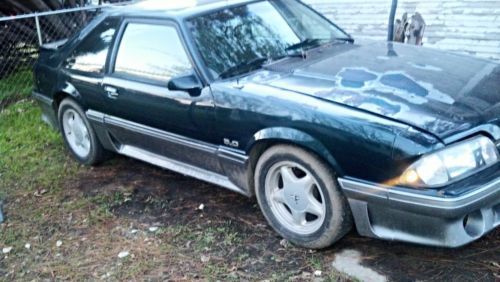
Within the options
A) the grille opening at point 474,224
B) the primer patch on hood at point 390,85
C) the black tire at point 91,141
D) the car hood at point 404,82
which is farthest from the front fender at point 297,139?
the black tire at point 91,141

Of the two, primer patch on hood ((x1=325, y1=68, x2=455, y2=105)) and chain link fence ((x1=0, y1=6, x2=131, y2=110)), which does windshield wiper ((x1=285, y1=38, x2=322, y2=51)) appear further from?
chain link fence ((x1=0, y1=6, x2=131, y2=110))

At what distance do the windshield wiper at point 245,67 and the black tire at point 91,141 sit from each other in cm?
173

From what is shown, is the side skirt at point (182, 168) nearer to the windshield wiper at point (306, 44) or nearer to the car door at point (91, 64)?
the car door at point (91, 64)

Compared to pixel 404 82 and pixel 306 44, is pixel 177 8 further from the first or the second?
pixel 404 82

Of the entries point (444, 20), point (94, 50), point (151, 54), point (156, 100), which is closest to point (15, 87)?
point (94, 50)

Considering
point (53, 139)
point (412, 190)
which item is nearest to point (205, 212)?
point (412, 190)

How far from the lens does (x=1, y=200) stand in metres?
4.71

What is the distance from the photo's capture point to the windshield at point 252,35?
12.6ft

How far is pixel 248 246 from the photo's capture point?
356cm

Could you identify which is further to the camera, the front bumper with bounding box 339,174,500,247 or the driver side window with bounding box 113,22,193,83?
Answer: the driver side window with bounding box 113,22,193,83

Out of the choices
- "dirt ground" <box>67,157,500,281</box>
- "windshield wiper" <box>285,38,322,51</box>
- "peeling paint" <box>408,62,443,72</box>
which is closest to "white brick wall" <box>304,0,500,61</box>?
"windshield wiper" <box>285,38,322,51</box>

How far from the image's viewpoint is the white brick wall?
6.43 meters

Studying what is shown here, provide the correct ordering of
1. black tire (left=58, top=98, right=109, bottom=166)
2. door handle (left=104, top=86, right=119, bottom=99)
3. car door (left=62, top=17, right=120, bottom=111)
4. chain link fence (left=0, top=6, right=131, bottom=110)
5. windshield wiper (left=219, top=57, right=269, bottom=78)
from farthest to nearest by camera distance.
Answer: chain link fence (left=0, top=6, right=131, bottom=110) → black tire (left=58, top=98, right=109, bottom=166) → car door (left=62, top=17, right=120, bottom=111) → door handle (left=104, top=86, right=119, bottom=99) → windshield wiper (left=219, top=57, right=269, bottom=78)

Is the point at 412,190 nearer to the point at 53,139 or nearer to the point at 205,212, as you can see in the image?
the point at 205,212
